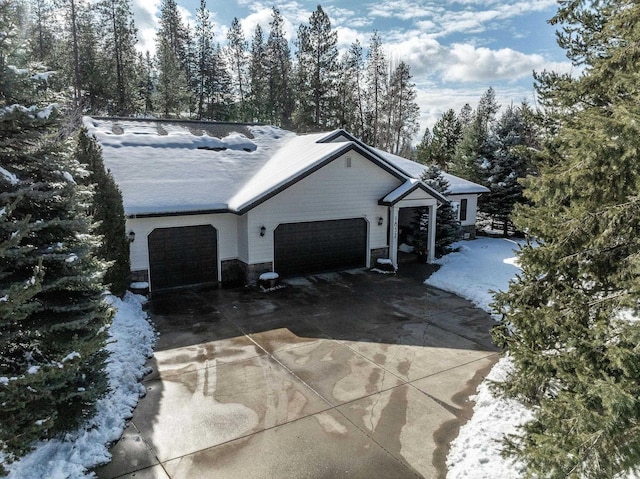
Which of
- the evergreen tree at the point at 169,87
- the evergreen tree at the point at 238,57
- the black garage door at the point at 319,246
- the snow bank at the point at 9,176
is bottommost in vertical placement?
the black garage door at the point at 319,246

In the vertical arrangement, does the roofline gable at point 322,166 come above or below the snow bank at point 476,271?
above

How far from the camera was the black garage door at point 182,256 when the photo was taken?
13.3m

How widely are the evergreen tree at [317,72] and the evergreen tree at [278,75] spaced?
12.3 feet

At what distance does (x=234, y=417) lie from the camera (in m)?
6.63

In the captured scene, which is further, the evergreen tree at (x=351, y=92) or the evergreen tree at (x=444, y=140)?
the evergreen tree at (x=351, y=92)

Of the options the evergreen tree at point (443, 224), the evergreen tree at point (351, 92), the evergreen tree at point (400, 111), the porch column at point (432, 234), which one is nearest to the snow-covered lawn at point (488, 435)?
the porch column at point (432, 234)

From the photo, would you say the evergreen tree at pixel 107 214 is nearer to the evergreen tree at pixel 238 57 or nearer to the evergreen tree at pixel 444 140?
the evergreen tree at pixel 444 140

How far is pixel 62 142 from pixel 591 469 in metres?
7.03

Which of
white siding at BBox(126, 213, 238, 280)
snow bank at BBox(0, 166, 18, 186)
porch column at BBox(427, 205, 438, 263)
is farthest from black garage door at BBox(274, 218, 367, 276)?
snow bank at BBox(0, 166, 18, 186)

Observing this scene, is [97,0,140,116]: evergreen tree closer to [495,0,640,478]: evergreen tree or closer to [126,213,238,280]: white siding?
[126,213,238,280]: white siding

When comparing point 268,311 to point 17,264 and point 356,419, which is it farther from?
point 17,264

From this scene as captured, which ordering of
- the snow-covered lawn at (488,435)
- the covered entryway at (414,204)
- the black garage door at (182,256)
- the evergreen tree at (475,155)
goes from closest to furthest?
the snow-covered lawn at (488,435) → the black garage door at (182,256) → the covered entryway at (414,204) → the evergreen tree at (475,155)

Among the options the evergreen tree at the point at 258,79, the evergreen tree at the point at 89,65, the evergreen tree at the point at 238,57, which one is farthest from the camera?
the evergreen tree at the point at 238,57

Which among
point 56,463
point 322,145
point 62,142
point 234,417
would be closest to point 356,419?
point 234,417
